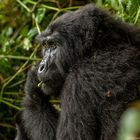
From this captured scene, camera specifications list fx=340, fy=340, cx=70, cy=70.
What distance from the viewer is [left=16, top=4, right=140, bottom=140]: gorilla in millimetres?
2094

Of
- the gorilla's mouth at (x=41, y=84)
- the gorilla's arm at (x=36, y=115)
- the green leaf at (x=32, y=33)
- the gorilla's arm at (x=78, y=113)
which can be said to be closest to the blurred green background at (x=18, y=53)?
the green leaf at (x=32, y=33)

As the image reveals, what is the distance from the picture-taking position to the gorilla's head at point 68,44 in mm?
2410

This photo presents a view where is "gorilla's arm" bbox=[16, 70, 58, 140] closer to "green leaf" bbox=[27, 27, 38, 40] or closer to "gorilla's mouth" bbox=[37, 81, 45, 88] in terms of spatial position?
"gorilla's mouth" bbox=[37, 81, 45, 88]

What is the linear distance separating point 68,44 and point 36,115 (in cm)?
63

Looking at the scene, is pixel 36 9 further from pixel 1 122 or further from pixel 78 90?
pixel 78 90


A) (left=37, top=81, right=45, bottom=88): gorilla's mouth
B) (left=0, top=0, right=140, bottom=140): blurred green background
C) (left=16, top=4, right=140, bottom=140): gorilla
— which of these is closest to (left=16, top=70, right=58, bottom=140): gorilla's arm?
(left=16, top=4, right=140, bottom=140): gorilla

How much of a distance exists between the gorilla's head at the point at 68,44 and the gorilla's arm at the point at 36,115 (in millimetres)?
233

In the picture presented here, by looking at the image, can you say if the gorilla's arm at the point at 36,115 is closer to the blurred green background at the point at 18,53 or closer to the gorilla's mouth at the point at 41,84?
the gorilla's mouth at the point at 41,84

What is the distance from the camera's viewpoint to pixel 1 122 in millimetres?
3869

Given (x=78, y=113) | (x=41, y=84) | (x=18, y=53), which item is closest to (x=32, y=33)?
(x=18, y=53)

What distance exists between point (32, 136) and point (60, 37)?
0.80m

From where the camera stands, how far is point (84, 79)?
2.19 meters

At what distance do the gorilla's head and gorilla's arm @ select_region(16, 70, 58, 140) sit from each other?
0.23 meters

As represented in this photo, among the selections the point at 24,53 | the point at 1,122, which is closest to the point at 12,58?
the point at 24,53
